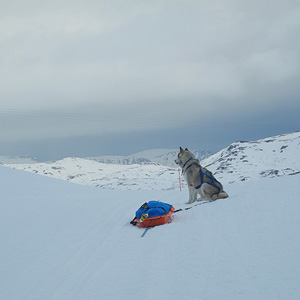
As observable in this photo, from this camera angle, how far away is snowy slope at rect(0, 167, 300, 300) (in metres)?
4.50

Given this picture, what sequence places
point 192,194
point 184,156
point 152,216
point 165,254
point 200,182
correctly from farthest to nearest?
point 184,156
point 192,194
point 200,182
point 152,216
point 165,254

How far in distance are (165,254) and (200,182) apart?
5.65 metres

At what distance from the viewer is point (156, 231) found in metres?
7.80

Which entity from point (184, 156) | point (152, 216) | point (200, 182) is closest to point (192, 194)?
point (200, 182)

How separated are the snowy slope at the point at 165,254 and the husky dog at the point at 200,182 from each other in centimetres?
117

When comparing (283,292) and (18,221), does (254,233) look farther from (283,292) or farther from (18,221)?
(18,221)

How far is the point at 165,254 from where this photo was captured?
5.94 metres

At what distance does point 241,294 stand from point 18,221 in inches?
298

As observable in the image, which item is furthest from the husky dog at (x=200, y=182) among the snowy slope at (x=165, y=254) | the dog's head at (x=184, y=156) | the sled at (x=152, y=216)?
the sled at (x=152, y=216)

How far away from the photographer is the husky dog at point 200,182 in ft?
36.4

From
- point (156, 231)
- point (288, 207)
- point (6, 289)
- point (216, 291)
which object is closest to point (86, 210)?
point (156, 231)

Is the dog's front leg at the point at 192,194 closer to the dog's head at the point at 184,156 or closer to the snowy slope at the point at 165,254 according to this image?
the dog's head at the point at 184,156

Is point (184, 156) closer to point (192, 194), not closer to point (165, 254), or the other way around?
point (192, 194)

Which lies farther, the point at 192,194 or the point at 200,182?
the point at 192,194
